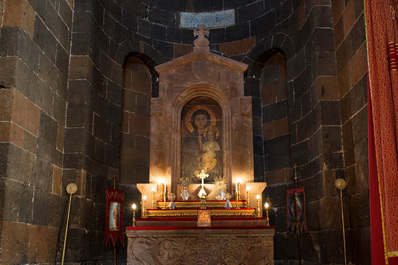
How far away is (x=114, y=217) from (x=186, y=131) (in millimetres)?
2685

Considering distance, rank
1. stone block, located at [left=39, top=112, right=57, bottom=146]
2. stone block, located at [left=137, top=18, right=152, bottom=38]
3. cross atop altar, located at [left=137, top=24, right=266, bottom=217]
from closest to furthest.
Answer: stone block, located at [left=39, top=112, right=57, bottom=146] → cross atop altar, located at [left=137, top=24, right=266, bottom=217] → stone block, located at [left=137, top=18, right=152, bottom=38]

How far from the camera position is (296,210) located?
9.62 m

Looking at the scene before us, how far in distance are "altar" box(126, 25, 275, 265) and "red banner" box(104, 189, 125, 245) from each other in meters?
0.54

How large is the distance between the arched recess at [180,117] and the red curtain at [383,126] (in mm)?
4534

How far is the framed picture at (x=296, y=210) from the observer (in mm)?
9328

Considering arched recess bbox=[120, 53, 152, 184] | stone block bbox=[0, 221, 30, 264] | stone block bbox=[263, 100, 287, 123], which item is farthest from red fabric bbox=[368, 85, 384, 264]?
arched recess bbox=[120, 53, 152, 184]

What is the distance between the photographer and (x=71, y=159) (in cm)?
867

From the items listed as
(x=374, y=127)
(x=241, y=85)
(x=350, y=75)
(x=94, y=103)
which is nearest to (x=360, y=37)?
(x=350, y=75)

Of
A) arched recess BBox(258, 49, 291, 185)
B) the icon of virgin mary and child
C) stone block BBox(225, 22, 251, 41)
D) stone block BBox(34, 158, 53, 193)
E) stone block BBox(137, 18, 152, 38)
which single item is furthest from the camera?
stone block BBox(225, 22, 251, 41)

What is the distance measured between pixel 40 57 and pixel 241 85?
4830mm

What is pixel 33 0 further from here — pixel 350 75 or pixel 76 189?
pixel 350 75

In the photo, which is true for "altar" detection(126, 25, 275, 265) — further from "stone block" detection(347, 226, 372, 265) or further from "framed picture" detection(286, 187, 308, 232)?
"stone block" detection(347, 226, 372, 265)

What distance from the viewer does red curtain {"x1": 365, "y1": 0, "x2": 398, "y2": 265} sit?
5676mm

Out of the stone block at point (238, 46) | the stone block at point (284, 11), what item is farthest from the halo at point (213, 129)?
the stone block at point (284, 11)
